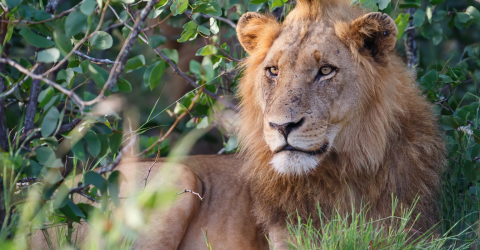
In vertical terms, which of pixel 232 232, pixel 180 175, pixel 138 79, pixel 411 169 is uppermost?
pixel 411 169

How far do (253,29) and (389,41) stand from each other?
95 centimetres

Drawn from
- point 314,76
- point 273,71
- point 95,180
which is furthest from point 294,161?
point 95,180

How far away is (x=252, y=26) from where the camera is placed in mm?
3350

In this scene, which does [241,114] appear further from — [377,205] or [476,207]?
[476,207]

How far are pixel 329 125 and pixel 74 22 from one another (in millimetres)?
1467

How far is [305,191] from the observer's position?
3029mm

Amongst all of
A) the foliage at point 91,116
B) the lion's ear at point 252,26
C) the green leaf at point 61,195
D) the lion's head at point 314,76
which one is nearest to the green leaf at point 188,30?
the foliage at point 91,116

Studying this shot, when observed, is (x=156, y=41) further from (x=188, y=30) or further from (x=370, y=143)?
(x=370, y=143)

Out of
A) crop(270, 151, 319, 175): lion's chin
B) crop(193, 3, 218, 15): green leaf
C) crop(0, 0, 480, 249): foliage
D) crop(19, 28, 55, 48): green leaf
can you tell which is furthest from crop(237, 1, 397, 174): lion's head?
crop(19, 28, 55, 48): green leaf

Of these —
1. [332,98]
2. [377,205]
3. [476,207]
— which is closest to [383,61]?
[332,98]

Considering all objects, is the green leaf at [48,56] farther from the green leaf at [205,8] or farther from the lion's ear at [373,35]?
the lion's ear at [373,35]

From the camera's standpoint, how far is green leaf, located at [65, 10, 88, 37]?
214 cm

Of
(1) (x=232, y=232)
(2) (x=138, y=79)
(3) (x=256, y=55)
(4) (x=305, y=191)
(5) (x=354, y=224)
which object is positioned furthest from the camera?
(2) (x=138, y=79)

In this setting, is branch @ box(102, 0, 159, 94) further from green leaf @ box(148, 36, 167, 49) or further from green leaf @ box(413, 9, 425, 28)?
green leaf @ box(413, 9, 425, 28)
